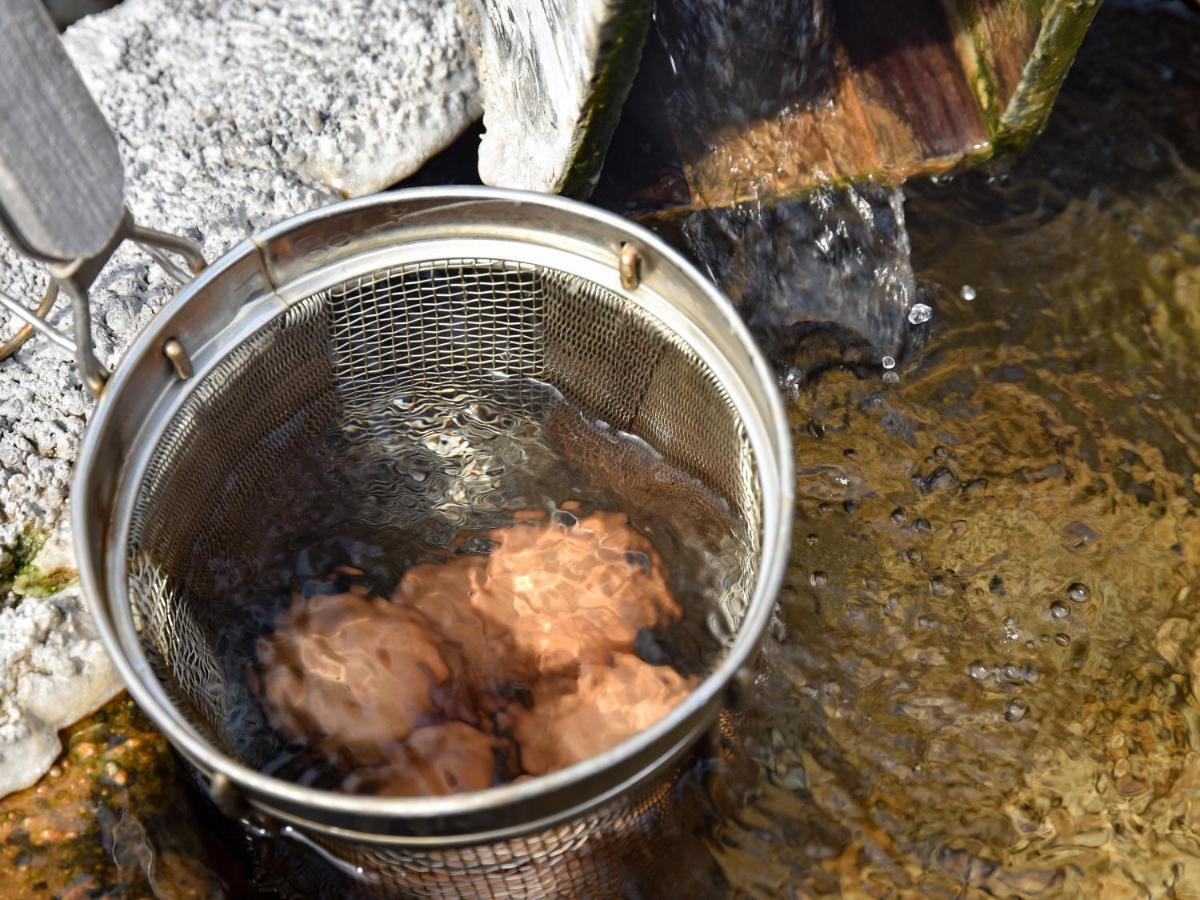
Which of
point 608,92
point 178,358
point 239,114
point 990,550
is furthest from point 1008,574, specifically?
point 239,114

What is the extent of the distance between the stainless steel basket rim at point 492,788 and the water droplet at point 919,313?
107 cm

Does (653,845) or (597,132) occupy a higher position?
(597,132)

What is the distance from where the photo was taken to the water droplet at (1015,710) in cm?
208

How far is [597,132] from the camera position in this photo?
2.20 meters

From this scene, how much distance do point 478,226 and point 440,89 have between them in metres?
0.76

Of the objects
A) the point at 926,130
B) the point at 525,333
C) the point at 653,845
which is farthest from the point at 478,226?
the point at 926,130

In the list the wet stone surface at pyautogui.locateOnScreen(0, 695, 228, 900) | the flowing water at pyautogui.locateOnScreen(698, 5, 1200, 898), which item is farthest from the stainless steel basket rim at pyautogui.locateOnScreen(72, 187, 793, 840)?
the flowing water at pyautogui.locateOnScreen(698, 5, 1200, 898)

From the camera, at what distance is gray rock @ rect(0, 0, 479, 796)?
84.9 inches

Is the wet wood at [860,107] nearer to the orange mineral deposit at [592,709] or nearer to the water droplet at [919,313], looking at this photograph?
the water droplet at [919,313]

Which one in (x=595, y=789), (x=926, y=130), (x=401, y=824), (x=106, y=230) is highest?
(x=106, y=230)

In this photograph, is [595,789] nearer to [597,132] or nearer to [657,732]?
[657,732]

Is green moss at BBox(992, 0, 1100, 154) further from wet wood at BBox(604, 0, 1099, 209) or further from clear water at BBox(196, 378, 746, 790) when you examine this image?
clear water at BBox(196, 378, 746, 790)

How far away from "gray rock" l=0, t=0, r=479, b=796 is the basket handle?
628 millimetres

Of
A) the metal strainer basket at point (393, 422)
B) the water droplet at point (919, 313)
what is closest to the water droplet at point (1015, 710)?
the metal strainer basket at point (393, 422)
